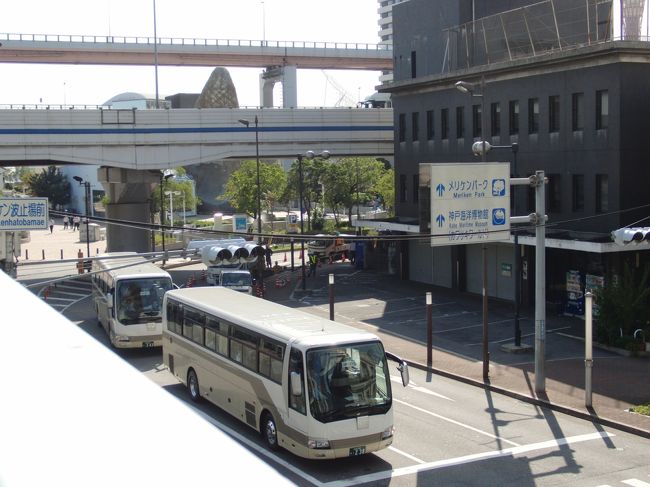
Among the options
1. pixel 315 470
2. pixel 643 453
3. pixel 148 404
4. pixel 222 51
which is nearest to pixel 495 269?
pixel 643 453

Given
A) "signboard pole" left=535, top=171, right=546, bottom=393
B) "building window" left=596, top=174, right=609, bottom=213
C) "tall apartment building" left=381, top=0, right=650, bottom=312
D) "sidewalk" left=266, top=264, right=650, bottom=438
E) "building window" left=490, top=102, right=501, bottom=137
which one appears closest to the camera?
"sidewalk" left=266, top=264, right=650, bottom=438

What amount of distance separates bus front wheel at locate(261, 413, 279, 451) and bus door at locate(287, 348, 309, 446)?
0.84 m

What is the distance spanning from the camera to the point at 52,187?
10469cm

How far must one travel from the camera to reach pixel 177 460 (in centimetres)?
149

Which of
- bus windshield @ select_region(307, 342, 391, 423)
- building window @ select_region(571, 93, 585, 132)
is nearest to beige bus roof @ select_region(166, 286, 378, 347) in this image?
bus windshield @ select_region(307, 342, 391, 423)

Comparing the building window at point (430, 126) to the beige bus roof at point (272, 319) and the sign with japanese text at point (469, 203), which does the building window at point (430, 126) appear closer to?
the sign with japanese text at point (469, 203)

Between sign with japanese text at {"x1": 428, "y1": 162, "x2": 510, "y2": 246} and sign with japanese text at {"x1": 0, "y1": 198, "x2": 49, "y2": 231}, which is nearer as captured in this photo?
sign with japanese text at {"x1": 428, "y1": 162, "x2": 510, "y2": 246}

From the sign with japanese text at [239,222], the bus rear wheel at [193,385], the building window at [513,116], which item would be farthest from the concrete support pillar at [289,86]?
the bus rear wheel at [193,385]

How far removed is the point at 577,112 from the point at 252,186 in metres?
40.4

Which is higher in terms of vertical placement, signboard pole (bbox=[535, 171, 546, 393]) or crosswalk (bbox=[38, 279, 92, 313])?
signboard pole (bbox=[535, 171, 546, 393])

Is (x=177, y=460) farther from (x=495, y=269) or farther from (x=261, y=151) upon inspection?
(x=261, y=151)

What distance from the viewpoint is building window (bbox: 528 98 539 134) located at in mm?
34031

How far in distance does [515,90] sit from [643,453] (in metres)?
21.2

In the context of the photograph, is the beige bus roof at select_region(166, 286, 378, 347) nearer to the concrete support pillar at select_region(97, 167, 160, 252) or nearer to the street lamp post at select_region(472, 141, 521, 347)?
the street lamp post at select_region(472, 141, 521, 347)
